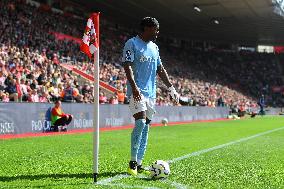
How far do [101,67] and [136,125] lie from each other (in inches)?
1092

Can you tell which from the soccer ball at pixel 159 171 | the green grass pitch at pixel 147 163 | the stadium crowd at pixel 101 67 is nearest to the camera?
the green grass pitch at pixel 147 163

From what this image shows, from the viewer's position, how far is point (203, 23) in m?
52.3

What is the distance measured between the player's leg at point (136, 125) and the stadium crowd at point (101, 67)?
11119 millimetres

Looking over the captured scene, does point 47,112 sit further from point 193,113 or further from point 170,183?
point 193,113

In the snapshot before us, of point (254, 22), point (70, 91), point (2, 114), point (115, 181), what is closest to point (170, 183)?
point (115, 181)

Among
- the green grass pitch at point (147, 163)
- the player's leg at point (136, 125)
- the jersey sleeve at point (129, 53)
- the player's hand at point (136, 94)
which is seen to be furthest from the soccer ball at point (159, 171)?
the jersey sleeve at point (129, 53)

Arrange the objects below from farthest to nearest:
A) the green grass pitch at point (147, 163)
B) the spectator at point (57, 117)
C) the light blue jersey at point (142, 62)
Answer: the spectator at point (57, 117) < the light blue jersey at point (142, 62) < the green grass pitch at point (147, 163)

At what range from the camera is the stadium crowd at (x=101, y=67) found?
2044 cm

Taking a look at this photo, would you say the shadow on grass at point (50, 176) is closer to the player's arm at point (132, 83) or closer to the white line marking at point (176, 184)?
the white line marking at point (176, 184)

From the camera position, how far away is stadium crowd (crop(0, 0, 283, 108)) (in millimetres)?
20438

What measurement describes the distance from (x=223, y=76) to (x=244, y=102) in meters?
7.30

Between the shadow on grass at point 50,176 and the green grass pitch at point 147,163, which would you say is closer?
the green grass pitch at point 147,163

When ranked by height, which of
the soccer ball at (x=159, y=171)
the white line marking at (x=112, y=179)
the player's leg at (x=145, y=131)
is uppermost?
the player's leg at (x=145, y=131)

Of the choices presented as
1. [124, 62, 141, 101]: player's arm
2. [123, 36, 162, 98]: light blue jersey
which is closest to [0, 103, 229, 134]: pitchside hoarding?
[123, 36, 162, 98]: light blue jersey
